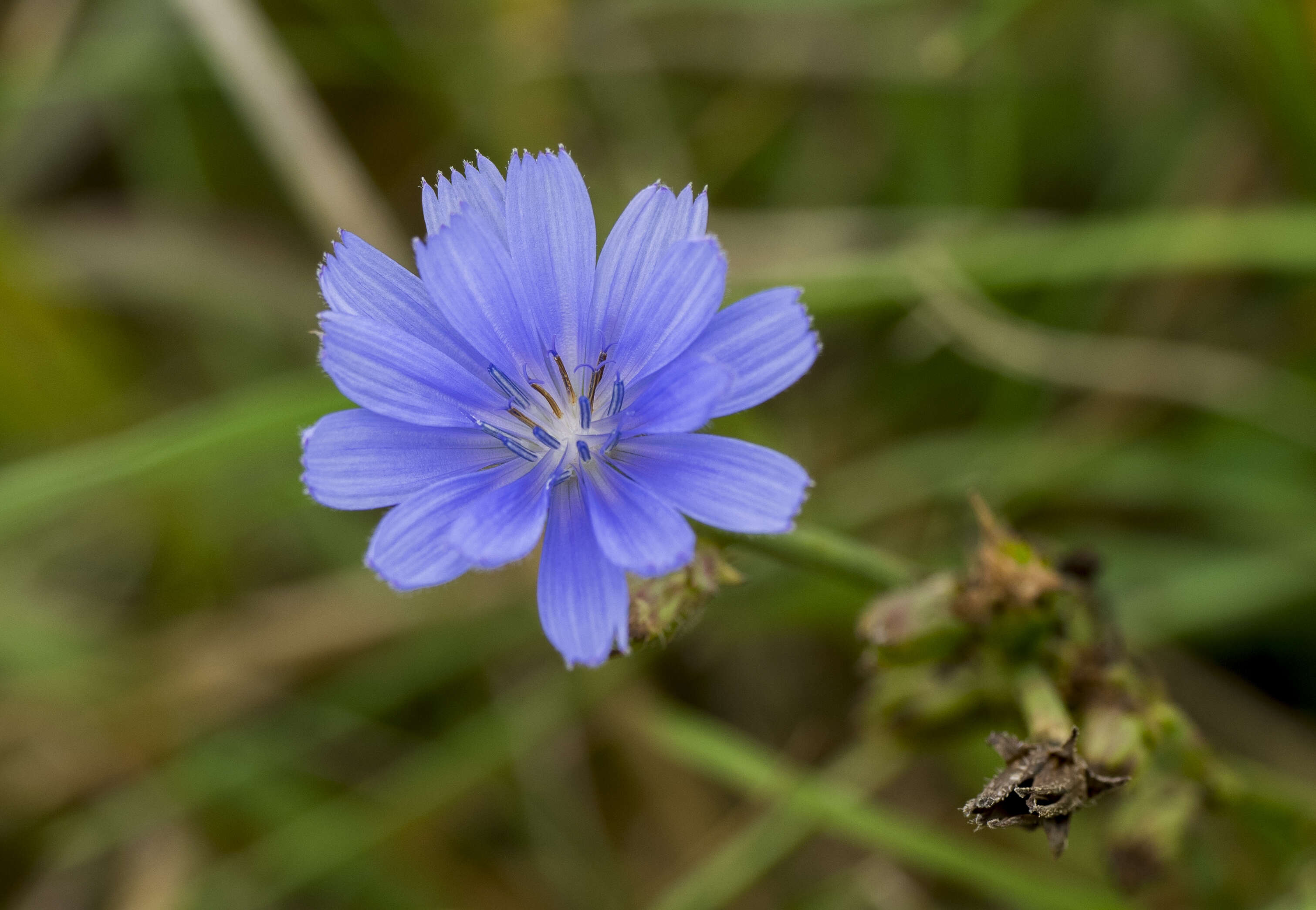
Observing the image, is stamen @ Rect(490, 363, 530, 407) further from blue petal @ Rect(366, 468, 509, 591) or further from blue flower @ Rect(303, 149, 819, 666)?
blue petal @ Rect(366, 468, 509, 591)

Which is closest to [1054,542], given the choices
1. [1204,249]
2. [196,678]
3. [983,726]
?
[1204,249]

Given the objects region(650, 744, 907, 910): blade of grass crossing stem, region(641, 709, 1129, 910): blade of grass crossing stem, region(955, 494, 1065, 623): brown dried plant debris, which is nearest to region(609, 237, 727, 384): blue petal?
region(955, 494, 1065, 623): brown dried plant debris

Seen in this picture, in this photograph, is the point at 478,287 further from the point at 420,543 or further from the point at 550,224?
the point at 420,543

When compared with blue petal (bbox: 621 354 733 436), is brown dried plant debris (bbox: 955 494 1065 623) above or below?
below

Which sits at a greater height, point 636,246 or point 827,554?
point 636,246

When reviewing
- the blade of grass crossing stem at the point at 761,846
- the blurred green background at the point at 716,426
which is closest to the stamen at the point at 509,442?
the blurred green background at the point at 716,426

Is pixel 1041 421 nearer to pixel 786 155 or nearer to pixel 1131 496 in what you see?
pixel 1131 496

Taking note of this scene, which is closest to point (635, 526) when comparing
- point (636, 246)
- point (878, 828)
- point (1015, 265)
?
point (636, 246)
